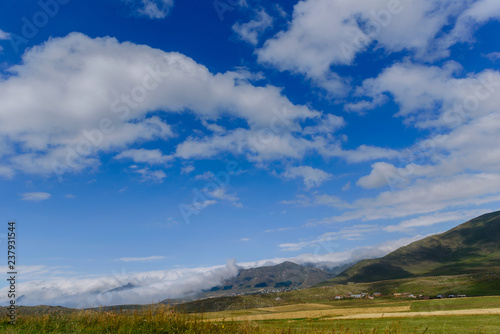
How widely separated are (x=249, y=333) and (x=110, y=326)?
6474 mm

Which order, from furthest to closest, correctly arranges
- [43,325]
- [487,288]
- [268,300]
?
[268,300]
[487,288]
[43,325]

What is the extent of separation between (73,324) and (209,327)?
6.98m

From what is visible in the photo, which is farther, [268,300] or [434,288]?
[434,288]

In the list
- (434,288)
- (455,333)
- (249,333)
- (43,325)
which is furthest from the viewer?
(434,288)

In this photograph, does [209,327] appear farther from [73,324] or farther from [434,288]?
[434,288]

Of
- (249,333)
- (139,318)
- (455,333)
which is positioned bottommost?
(455,333)

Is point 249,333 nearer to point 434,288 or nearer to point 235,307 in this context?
point 235,307

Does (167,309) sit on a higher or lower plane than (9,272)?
A: lower

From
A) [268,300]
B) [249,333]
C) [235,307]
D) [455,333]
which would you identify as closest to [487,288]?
[268,300]

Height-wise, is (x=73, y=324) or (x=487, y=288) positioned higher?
(x=73, y=324)

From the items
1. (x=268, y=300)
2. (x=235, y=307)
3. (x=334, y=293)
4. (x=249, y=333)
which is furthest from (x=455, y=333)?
(x=334, y=293)

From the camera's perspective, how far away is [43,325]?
14.9 m

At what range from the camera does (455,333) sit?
2566 cm

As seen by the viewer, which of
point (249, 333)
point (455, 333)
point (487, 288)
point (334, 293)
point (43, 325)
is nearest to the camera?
point (249, 333)
